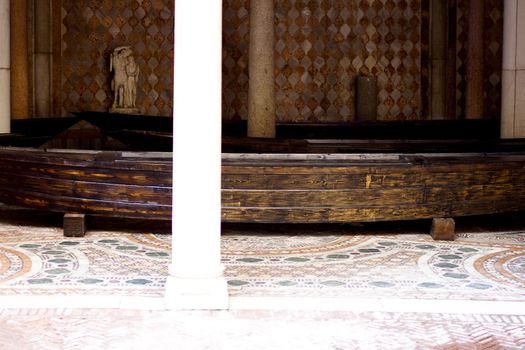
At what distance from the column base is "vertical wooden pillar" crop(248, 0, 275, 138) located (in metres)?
6.53

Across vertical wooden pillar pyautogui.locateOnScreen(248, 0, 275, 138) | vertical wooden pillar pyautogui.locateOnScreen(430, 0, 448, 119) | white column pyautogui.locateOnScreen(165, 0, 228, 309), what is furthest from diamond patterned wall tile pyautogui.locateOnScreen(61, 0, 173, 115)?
white column pyautogui.locateOnScreen(165, 0, 228, 309)

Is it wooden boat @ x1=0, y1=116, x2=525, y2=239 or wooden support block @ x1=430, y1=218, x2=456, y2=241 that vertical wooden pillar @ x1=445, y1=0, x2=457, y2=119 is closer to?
wooden boat @ x1=0, y1=116, x2=525, y2=239

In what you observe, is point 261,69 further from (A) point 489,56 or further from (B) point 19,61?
(A) point 489,56

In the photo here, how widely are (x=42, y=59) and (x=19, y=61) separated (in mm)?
1007

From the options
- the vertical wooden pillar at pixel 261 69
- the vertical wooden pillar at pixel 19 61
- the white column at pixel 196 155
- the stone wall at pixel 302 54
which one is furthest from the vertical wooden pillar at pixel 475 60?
the white column at pixel 196 155

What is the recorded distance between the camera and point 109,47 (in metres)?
16.0

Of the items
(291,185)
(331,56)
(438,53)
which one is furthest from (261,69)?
(438,53)

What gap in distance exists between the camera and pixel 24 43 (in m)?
14.8

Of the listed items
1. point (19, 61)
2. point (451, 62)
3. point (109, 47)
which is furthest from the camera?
point (451, 62)

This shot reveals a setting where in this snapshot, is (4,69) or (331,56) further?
(331,56)

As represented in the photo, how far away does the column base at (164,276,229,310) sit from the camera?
548cm

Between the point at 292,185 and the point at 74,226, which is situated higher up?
the point at 292,185

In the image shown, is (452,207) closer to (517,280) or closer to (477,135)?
(517,280)

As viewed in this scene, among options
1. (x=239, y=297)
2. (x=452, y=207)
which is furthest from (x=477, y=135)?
(x=239, y=297)
